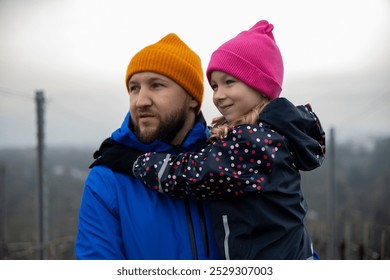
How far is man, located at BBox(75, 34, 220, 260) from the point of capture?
115cm

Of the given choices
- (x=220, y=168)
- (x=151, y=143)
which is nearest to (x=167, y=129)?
(x=151, y=143)

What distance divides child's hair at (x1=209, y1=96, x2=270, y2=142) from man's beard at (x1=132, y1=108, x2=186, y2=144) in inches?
4.8

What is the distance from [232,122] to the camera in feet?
4.37

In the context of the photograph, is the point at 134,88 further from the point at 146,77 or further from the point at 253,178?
the point at 253,178

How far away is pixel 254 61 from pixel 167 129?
15.0 inches

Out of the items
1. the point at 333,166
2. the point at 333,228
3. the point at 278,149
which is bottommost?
the point at 333,228

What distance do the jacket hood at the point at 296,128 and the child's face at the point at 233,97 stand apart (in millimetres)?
122

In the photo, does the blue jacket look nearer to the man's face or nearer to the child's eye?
the man's face

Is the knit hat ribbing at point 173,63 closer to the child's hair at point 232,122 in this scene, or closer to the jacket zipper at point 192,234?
the child's hair at point 232,122

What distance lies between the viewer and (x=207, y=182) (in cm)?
109
